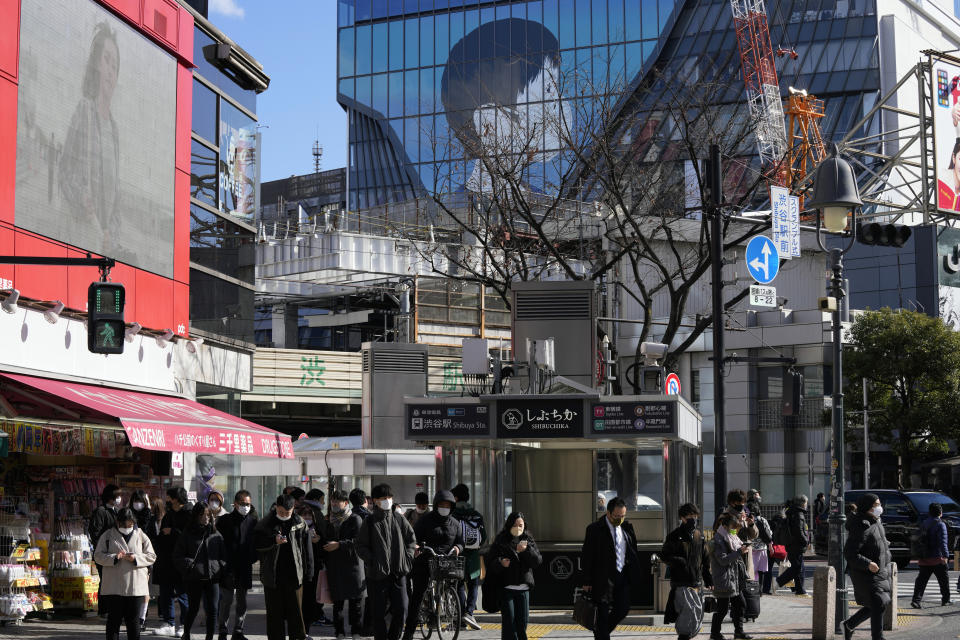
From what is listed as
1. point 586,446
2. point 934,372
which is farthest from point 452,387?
point 586,446

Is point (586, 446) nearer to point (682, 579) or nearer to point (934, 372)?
point (682, 579)

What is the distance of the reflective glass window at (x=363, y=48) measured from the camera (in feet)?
299

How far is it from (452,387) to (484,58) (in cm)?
4161

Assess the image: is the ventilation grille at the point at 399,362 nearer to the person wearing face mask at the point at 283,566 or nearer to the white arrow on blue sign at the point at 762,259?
the white arrow on blue sign at the point at 762,259

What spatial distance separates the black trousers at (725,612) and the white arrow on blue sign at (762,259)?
6115mm

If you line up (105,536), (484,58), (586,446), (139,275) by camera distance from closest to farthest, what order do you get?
(105,536) < (586,446) < (139,275) < (484,58)

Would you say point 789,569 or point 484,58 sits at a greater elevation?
point 484,58

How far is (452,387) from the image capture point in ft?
159

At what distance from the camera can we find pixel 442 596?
49.5ft

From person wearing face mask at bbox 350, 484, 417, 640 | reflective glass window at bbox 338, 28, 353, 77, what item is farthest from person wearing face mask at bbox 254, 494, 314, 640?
reflective glass window at bbox 338, 28, 353, 77

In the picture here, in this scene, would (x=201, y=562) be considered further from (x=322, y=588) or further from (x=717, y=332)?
(x=717, y=332)

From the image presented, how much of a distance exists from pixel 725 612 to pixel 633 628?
6.09 feet

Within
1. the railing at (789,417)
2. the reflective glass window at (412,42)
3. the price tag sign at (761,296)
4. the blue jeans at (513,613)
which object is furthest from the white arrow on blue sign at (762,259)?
the reflective glass window at (412,42)

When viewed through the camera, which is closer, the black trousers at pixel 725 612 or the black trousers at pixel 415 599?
the black trousers at pixel 415 599
